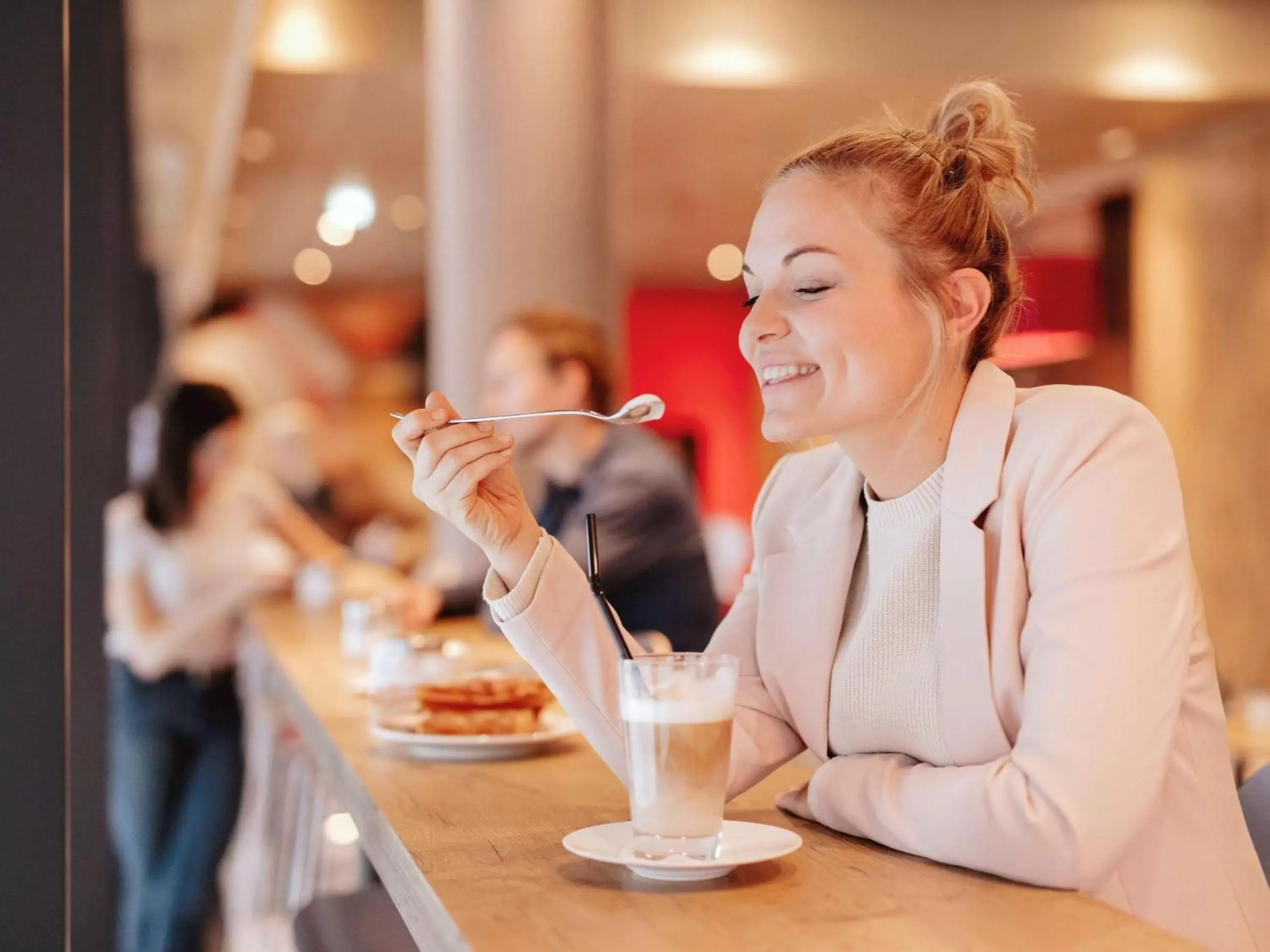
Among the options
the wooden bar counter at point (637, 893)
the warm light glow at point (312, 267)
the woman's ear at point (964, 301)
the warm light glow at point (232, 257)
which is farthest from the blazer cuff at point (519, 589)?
the warm light glow at point (312, 267)

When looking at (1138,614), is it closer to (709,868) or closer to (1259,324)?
(709,868)

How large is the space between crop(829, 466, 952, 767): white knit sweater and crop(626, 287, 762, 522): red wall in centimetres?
1001

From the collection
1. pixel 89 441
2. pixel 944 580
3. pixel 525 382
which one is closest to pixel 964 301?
pixel 944 580

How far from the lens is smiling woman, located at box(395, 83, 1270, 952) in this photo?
1.15 metres

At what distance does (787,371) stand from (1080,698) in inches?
18.1

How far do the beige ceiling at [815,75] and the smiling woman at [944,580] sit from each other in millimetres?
3539

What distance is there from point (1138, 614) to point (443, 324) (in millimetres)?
4204

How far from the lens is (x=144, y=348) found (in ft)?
30.5

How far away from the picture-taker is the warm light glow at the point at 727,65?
20.1 ft

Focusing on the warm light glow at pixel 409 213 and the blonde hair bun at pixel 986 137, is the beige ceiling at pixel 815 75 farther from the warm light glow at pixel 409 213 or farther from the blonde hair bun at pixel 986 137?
the blonde hair bun at pixel 986 137

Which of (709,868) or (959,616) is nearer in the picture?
(709,868)

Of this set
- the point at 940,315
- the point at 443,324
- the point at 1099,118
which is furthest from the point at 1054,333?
the point at 940,315

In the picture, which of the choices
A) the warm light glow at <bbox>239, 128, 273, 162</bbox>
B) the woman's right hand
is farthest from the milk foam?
the warm light glow at <bbox>239, 128, 273, 162</bbox>

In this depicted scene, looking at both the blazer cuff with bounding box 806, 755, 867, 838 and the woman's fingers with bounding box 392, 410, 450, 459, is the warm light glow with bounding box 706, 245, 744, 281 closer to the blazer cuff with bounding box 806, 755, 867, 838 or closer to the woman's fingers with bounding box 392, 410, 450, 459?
the woman's fingers with bounding box 392, 410, 450, 459
